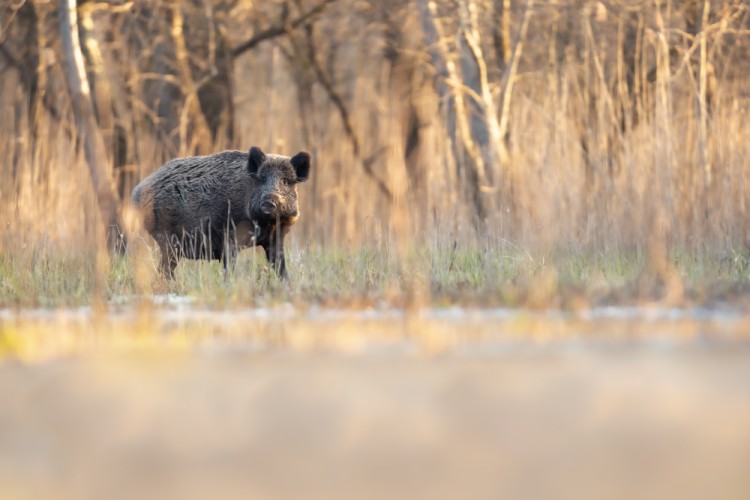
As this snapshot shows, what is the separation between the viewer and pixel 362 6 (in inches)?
612

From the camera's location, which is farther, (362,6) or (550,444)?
(362,6)

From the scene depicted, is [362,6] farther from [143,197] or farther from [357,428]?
[357,428]

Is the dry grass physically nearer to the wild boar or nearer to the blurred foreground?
the wild boar

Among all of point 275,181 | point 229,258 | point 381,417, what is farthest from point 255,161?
point 381,417

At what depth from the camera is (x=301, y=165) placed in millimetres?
8836

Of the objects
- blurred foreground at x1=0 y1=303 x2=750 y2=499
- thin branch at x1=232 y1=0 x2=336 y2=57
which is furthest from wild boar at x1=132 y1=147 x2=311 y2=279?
thin branch at x1=232 y1=0 x2=336 y2=57

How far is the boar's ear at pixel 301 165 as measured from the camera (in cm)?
878

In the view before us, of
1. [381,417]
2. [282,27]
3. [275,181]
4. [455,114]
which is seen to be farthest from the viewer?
[282,27]

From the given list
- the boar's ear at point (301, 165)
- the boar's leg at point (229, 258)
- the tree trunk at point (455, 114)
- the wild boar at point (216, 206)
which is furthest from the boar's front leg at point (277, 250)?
the tree trunk at point (455, 114)

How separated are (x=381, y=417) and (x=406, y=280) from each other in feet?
11.9

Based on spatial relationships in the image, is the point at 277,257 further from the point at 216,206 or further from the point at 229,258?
the point at 216,206

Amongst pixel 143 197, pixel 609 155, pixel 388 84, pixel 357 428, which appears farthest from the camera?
pixel 388 84

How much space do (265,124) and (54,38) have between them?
112 inches

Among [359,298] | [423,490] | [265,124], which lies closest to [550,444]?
[423,490]
